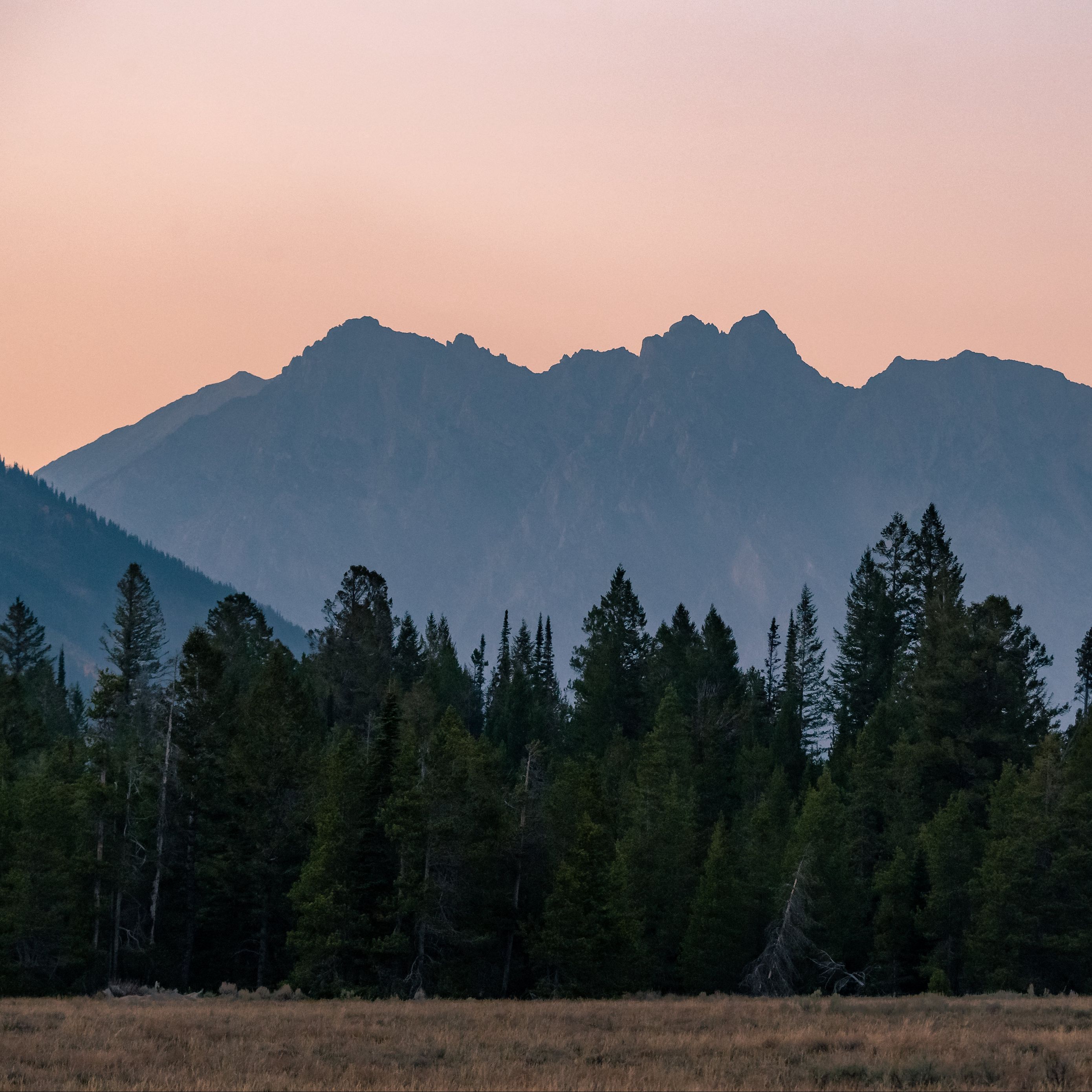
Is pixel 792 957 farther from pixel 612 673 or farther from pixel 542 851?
pixel 612 673

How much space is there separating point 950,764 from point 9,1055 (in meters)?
50.0

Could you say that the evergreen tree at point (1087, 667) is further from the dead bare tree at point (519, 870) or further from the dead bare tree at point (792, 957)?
the dead bare tree at point (519, 870)

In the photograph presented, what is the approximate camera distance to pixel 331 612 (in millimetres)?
99312

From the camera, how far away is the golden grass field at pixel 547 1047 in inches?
808

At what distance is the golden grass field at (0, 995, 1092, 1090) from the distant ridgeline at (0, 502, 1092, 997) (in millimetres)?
16346

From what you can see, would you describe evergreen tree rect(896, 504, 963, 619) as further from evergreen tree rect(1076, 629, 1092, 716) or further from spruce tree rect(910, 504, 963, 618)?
evergreen tree rect(1076, 629, 1092, 716)

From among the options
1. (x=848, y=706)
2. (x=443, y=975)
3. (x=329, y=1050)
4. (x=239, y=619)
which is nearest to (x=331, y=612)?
(x=239, y=619)

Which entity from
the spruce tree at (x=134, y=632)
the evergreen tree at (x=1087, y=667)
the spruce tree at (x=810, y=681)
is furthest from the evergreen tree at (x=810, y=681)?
the spruce tree at (x=134, y=632)

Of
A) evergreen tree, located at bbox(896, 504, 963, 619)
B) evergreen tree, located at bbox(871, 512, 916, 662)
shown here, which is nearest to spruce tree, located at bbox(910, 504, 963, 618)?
evergreen tree, located at bbox(896, 504, 963, 619)

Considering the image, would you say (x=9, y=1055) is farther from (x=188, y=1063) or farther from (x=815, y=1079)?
(x=815, y=1079)

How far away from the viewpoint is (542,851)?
50.8m

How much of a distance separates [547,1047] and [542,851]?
1056 inches

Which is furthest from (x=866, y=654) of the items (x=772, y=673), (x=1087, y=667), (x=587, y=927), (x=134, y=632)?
(x=134, y=632)

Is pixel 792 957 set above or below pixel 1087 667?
below
